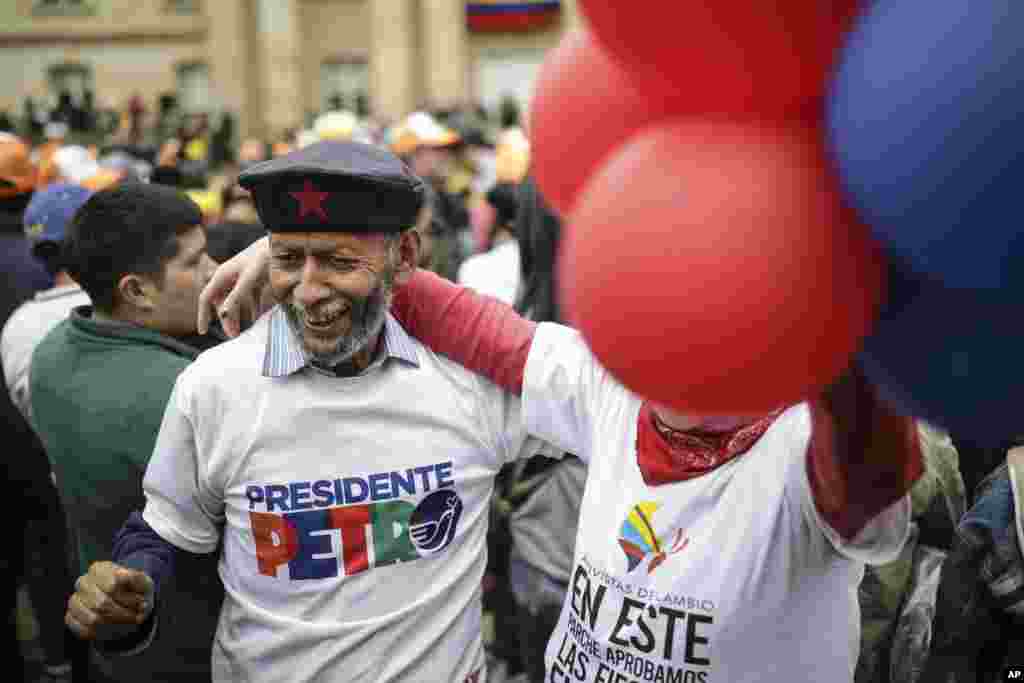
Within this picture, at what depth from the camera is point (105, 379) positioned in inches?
91.4

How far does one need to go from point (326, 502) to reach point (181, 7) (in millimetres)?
27849

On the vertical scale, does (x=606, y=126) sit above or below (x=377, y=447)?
above

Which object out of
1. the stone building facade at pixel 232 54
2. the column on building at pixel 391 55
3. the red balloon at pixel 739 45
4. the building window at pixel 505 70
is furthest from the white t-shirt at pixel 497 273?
the building window at pixel 505 70

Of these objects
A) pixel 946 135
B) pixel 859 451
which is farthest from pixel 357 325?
pixel 946 135

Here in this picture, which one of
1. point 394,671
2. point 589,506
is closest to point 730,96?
point 589,506

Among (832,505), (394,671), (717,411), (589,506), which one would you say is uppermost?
(717,411)

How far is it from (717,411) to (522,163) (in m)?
4.42

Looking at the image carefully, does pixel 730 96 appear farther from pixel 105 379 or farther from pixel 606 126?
pixel 105 379

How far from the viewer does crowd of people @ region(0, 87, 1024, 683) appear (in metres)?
1.48

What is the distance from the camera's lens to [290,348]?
6.19 ft

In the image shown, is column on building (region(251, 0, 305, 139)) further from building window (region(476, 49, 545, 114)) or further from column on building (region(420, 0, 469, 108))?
building window (region(476, 49, 545, 114))

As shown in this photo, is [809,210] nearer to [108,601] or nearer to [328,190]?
[328,190]

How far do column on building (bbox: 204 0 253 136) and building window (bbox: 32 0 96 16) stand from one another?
363 cm

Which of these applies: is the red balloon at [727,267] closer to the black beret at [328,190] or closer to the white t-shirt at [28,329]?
the black beret at [328,190]
